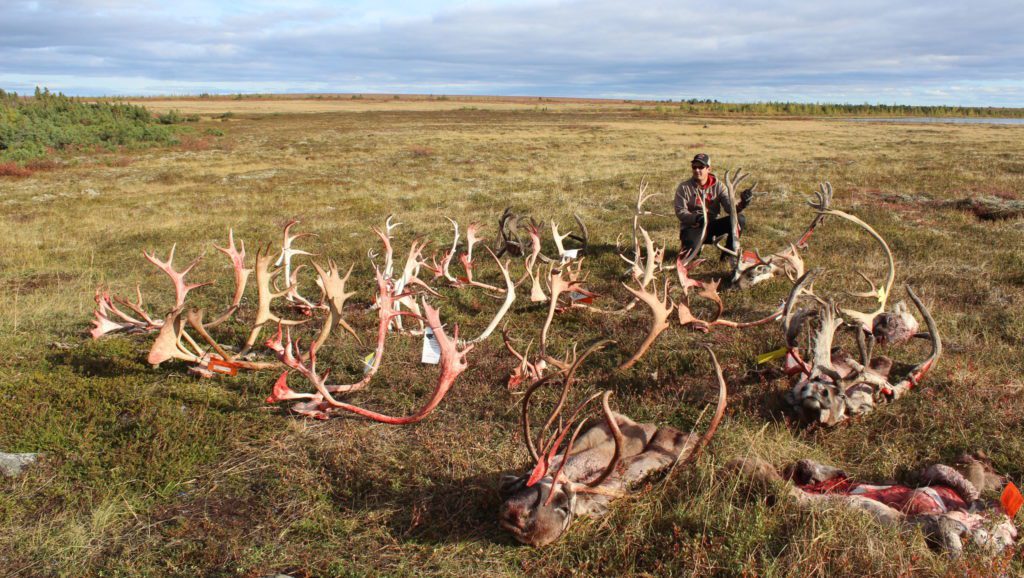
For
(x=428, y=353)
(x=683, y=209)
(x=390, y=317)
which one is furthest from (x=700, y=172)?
(x=390, y=317)

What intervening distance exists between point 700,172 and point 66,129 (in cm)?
3355

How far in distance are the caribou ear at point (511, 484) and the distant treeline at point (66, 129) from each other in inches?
1101

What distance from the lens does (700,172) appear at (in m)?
8.41

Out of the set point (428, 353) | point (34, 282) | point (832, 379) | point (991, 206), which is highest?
point (991, 206)

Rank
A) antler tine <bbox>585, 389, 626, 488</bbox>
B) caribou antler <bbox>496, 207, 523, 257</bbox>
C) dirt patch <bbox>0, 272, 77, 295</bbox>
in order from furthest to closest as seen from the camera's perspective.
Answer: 1. caribou antler <bbox>496, 207, 523, 257</bbox>
2. dirt patch <bbox>0, 272, 77, 295</bbox>
3. antler tine <bbox>585, 389, 626, 488</bbox>

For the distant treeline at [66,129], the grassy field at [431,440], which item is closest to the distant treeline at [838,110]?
the distant treeline at [66,129]

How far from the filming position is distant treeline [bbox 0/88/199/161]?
25.2 m

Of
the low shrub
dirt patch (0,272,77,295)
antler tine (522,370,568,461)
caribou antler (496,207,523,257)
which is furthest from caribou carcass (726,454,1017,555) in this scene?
the low shrub

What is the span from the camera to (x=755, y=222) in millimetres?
12227

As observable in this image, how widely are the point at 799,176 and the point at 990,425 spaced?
16979 millimetres

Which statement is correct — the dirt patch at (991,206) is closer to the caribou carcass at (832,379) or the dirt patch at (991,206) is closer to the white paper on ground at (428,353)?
the caribou carcass at (832,379)

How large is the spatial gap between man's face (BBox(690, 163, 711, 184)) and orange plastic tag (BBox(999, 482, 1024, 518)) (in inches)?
227

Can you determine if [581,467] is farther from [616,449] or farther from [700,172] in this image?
[700,172]

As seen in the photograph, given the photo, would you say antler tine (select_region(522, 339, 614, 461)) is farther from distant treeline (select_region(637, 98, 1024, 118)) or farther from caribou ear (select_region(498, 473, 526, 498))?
distant treeline (select_region(637, 98, 1024, 118))
